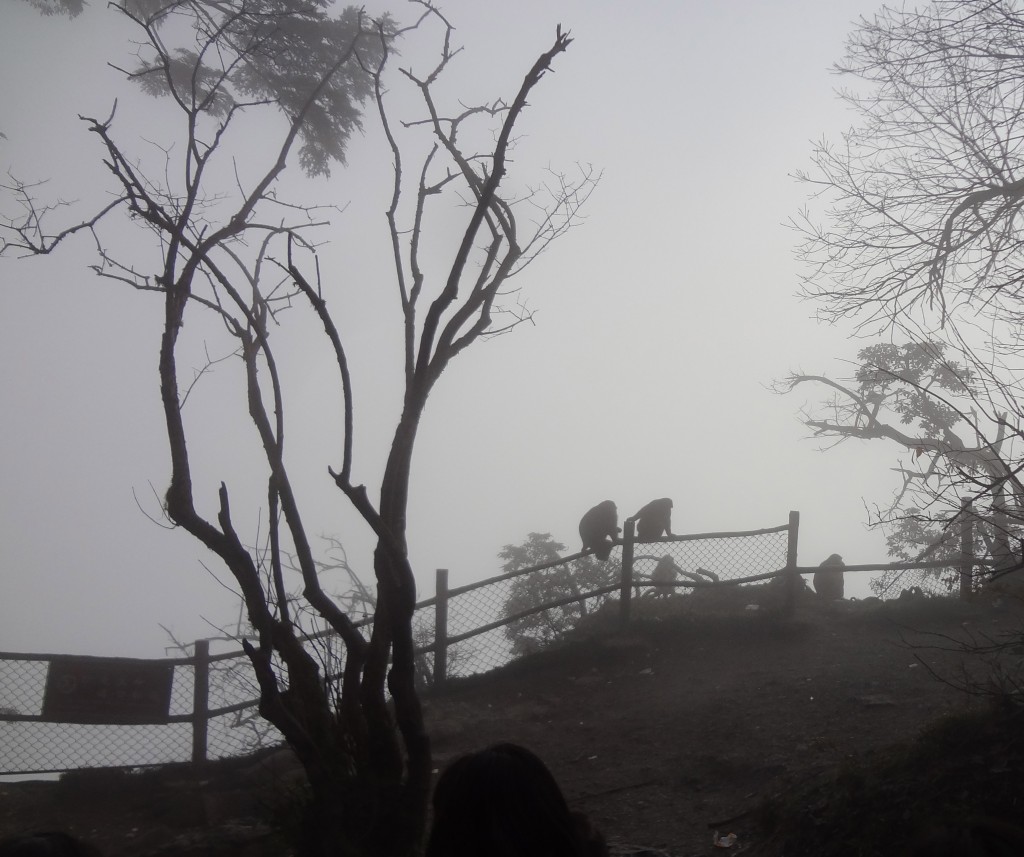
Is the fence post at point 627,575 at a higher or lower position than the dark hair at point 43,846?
higher

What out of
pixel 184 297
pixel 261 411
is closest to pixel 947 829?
pixel 261 411

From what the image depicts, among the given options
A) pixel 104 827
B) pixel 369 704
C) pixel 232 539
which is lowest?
pixel 104 827

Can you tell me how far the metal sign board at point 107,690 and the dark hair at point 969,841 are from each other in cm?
777

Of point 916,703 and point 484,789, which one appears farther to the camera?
point 916,703

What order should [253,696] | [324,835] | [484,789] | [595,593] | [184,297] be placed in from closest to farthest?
[484,789]
[324,835]
[184,297]
[253,696]
[595,593]

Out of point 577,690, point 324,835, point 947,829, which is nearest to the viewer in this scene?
point 947,829

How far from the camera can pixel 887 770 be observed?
486 cm

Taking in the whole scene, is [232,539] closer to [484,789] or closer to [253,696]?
[484,789]

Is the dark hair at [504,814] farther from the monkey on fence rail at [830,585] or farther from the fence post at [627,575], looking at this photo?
the monkey on fence rail at [830,585]

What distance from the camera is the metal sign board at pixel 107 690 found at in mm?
7672

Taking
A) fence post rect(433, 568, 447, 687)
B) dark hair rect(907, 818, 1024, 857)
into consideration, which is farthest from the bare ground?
dark hair rect(907, 818, 1024, 857)

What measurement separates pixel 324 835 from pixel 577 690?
207 inches

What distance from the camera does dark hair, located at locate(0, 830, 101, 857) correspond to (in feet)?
6.14

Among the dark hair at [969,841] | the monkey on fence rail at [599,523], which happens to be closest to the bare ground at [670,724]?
the monkey on fence rail at [599,523]
